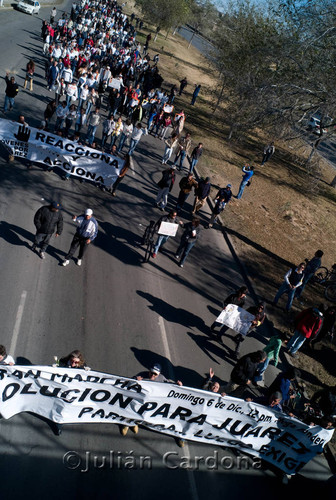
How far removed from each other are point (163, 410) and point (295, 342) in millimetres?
4990

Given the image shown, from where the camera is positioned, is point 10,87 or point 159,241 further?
point 10,87

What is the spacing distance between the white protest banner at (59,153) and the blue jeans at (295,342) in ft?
25.7

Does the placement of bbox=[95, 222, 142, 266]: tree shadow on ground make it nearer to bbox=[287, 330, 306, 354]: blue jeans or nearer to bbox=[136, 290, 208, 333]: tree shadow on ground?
bbox=[136, 290, 208, 333]: tree shadow on ground

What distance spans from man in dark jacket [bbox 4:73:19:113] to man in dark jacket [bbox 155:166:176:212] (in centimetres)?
708

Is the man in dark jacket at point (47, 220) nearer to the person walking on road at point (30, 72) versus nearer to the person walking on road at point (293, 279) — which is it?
the person walking on road at point (293, 279)

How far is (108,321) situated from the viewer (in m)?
8.71

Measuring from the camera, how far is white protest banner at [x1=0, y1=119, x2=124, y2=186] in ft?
40.9

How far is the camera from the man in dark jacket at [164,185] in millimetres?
13523

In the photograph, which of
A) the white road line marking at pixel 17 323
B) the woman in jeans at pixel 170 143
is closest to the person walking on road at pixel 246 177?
the woman in jeans at pixel 170 143

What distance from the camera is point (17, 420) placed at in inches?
243

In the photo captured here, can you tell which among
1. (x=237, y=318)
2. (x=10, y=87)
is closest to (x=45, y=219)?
(x=237, y=318)

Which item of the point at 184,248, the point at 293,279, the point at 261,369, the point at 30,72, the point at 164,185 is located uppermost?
the point at 30,72

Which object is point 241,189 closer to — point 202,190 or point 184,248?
point 202,190

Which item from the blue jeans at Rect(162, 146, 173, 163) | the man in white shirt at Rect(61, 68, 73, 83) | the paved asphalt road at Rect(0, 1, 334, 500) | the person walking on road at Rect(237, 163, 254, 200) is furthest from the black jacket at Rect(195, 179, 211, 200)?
the man in white shirt at Rect(61, 68, 73, 83)
